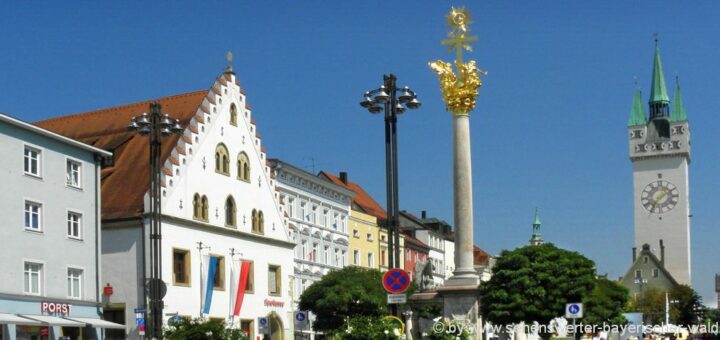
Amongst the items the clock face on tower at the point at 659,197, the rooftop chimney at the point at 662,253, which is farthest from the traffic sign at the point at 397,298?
the clock face on tower at the point at 659,197

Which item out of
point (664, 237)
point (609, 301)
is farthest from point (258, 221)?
point (664, 237)

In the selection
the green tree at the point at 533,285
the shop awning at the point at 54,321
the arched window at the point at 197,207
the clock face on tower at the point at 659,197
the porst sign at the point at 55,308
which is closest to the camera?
the shop awning at the point at 54,321

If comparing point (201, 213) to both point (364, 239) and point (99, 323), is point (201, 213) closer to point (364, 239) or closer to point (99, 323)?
point (99, 323)

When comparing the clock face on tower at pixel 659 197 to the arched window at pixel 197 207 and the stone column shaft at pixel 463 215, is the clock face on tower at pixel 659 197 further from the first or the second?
the stone column shaft at pixel 463 215

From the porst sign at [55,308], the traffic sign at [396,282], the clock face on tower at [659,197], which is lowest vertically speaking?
the porst sign at [55,308]

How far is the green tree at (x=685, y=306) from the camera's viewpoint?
126 meters

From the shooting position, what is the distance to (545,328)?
160ft

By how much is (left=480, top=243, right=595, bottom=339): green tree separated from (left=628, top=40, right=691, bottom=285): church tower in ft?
363

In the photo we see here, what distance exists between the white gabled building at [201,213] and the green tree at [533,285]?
43.7 feet

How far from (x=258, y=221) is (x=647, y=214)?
363ft

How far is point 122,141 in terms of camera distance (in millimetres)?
57406

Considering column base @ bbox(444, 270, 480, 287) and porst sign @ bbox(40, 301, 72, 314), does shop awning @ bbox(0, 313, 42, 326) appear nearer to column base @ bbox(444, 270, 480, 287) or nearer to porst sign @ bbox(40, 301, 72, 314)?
porst sign @ bbox(40, 301, 72, 314)

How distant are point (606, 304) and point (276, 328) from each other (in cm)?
1947

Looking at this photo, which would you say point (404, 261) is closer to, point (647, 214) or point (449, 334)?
point (449, 334)
